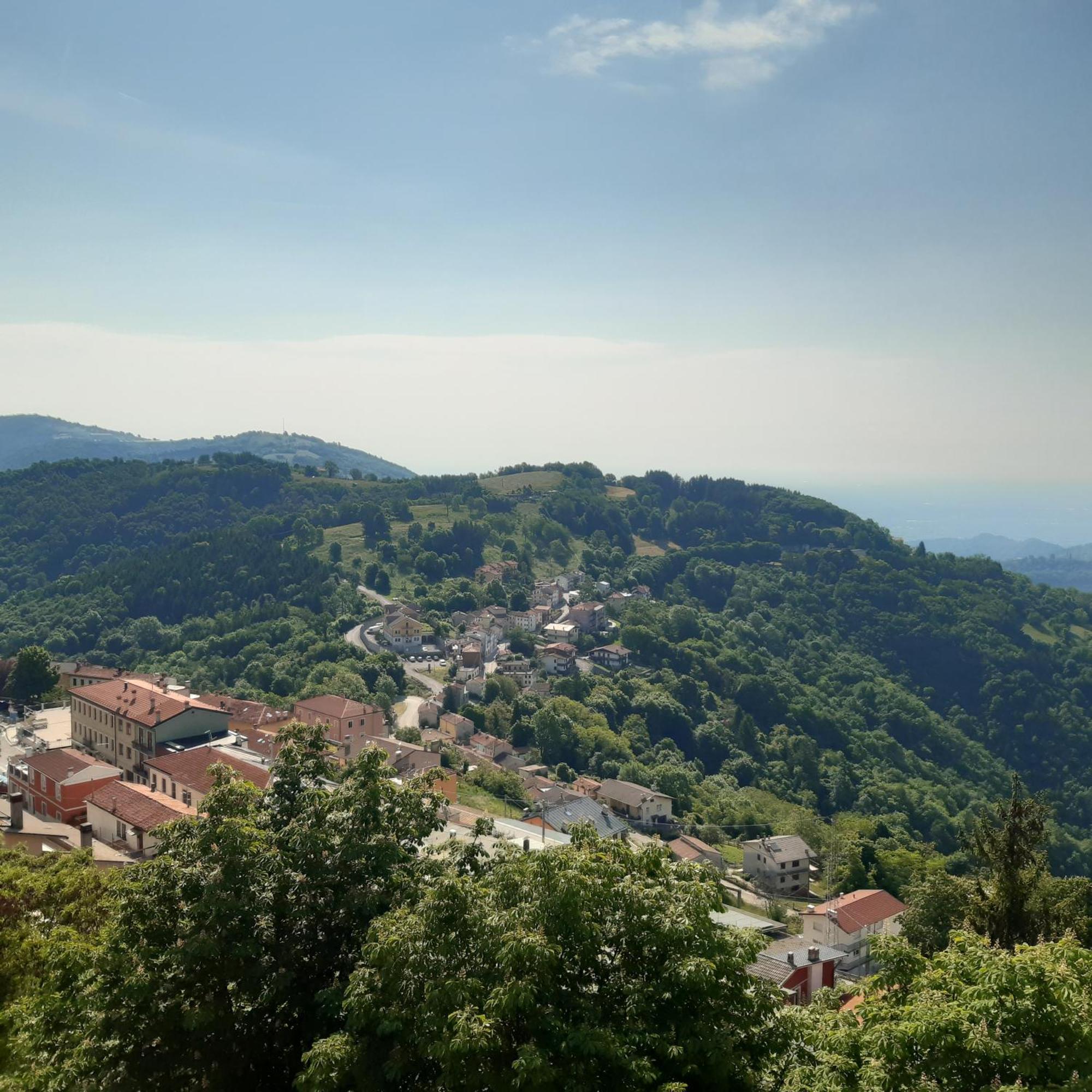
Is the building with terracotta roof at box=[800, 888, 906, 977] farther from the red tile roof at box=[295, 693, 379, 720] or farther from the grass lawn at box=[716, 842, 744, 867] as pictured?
the red tile roof at box=[295, 693, 379, 720]

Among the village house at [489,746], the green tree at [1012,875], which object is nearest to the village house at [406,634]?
the village house at [489,746]

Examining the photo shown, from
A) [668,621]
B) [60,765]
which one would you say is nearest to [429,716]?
[60,765]

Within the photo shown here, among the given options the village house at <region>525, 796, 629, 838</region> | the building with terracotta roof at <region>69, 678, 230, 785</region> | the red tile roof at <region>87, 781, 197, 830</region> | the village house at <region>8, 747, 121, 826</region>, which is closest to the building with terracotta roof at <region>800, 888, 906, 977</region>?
the village house at <region>525, 796, 629, 838</region>

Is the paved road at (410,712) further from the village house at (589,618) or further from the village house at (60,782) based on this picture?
the village house at (589,618)

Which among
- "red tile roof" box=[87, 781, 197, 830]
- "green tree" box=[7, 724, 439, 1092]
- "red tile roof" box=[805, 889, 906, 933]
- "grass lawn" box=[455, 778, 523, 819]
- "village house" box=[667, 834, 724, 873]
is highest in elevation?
"green tree" box=[7, 724, 439, 1092]

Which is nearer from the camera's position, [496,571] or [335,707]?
[335,707]

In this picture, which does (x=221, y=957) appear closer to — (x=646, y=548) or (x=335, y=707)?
(x=335, y=707)
